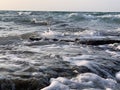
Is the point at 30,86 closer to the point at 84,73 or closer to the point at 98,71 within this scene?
the point at 84,73

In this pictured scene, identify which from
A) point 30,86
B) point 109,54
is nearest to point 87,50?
point 109,54

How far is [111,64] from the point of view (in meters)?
8.82

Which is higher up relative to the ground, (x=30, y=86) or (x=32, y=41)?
(x=30, y=86)

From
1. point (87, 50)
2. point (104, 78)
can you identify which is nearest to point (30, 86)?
point (104, 78)

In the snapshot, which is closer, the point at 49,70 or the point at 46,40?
the point at 49,70

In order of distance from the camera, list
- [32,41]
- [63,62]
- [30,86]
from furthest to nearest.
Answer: [32,41] → [63,62] → [30,86]

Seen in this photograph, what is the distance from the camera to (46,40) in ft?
47.0

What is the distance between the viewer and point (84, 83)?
6707 mm

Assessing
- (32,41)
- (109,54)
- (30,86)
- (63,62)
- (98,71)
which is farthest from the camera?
(32,41)

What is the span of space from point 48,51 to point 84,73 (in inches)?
142

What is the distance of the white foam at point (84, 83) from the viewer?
21.0 ft

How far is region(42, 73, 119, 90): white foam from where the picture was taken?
6406 mm

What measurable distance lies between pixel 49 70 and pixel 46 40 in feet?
22.0

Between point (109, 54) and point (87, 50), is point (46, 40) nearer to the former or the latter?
point (87, 50)
